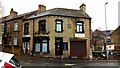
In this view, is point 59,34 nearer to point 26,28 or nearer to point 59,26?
point 59,26

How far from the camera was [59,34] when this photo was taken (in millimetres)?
42219

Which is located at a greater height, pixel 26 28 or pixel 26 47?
pixel 26 28

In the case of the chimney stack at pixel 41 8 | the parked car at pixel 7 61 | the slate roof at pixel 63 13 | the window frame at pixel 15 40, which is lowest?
the parked car at pixel 7 61

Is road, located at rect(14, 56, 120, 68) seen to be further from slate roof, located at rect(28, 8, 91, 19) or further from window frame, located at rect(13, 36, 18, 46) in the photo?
window frame, located at rect(13, 36, 18, 46)

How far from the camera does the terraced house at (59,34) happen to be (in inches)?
1647

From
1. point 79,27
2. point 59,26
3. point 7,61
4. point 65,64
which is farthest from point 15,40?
point 7,61

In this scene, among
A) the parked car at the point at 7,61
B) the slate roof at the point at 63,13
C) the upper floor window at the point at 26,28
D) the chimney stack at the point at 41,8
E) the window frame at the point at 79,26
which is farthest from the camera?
the chimney stack at the point at 41,8

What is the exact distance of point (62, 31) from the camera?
42.4m

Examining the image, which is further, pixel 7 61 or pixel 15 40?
pixel 15 40

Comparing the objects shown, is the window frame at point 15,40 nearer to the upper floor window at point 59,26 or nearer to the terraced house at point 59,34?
the terraced house at point 59,34

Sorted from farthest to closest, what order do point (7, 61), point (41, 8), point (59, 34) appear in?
point (41, 8)
point (59, 34)
point (7, 61)

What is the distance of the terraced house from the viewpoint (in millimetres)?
41844

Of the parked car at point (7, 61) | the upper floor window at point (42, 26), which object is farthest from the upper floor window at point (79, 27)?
the parked car at point (7, 61)

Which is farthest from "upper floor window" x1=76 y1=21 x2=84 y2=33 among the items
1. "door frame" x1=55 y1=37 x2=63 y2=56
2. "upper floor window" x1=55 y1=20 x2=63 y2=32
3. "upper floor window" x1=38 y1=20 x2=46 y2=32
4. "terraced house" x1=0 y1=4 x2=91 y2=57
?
"upper floor window" x1=38 y1=20 x2=46 y2=32
